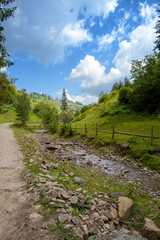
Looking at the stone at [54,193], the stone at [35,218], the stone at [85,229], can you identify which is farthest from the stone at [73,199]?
the stone at [35,218]

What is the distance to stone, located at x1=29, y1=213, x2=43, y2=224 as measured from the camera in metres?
2.43

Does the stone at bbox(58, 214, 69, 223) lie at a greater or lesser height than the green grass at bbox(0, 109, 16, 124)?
lesser

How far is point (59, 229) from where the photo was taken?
2.32m

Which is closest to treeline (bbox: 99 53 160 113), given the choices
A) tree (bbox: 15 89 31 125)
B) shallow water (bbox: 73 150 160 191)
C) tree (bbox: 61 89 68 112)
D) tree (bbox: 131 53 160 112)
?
tree (bbox: 131 53 160 112)

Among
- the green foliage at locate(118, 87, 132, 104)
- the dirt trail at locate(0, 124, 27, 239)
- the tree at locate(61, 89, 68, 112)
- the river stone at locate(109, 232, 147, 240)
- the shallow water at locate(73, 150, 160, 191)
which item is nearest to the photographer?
the river stone at locate(109, 232, 147, 240)

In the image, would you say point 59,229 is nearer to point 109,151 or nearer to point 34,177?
point 34,177

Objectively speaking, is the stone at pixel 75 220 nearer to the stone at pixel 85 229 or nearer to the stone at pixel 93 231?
the stone at pixel 85 229

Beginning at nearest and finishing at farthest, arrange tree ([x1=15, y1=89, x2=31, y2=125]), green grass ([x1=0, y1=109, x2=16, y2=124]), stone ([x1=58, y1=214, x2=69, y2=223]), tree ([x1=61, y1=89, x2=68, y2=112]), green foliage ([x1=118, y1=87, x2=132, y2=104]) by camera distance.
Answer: stone ([x1=58, y1=214, x2=69, y2=223]), green foliage ([x1=118, y1=87, x2=132, y2=104]), tree ([x1=15, y1=89, x2=31, y2=125]), green grass ([x1=0, y1=109, x2=16, y2=124]), tree ([x1=61, y1=89, x2=68, y2=112])

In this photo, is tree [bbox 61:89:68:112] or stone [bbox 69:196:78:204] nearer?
stone [bbox 69:196:78:204]

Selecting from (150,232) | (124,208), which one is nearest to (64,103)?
(124,208)

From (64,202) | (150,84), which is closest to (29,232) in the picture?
(64,202)

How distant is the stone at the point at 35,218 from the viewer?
2.43m

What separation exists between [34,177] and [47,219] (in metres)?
2.08

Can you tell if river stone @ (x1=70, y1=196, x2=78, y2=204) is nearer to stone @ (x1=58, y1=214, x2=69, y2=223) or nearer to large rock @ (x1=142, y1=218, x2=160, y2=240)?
stone @ (x1=58, y1=214, x2=69, y2=223)
